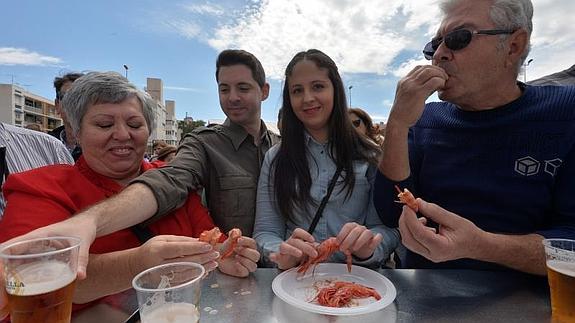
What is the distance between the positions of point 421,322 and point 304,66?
1.81 m

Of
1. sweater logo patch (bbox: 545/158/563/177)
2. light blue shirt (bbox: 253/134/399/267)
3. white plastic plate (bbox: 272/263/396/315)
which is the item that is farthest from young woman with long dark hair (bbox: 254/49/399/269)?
sweater logo patch (bbox: 545/158/563/177)

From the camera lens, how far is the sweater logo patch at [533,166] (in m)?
1.72

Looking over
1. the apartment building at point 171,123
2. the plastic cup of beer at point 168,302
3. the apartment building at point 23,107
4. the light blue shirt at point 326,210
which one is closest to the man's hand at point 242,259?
the light blue shirt at point 326,210

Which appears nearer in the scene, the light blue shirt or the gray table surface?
the gray table surface

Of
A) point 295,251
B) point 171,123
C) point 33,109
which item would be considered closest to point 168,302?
point 295,251

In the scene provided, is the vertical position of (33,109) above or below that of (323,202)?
above

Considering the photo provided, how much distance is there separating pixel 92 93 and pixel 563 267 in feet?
7.84

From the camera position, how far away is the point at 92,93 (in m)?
1.85

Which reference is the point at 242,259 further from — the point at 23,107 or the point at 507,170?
the point at 23,107

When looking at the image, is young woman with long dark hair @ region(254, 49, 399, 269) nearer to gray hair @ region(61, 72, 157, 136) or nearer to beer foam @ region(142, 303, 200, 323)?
beer foam @ region(142, 303, 200, 323)

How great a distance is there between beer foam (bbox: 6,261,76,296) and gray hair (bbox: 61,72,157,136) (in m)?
1.27

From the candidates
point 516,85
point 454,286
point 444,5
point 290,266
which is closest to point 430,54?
point 444,5

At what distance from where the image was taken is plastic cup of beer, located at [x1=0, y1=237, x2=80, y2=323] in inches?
33.2

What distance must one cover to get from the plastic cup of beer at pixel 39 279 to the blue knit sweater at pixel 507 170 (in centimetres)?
156
